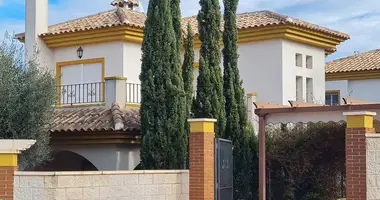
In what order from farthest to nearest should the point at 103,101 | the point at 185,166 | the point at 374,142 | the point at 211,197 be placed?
1. the point at 103,101
2. the point at 185,166
3. the point at 211,197
4. the point at 374,142

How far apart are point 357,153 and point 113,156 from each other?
8.37 meters

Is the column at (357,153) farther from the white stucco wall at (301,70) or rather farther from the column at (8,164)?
the white stucco wall at (301,70)

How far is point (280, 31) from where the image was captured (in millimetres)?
23125

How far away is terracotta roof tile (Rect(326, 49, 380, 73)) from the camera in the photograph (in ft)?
102

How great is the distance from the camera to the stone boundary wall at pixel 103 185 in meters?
13.0

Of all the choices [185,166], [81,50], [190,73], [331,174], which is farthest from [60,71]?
[331,174]

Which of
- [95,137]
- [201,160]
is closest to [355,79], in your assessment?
[95,137]

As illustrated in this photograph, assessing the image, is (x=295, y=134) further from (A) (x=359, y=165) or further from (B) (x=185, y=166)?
(A) (x=359, y=165)

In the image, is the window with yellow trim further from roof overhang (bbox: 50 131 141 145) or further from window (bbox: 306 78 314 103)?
window (bbox: 306 78 314 103)

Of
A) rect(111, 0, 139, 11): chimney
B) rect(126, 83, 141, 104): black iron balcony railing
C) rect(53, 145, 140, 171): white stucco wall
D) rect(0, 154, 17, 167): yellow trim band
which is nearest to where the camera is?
rect(0, 154, 17, 167): yellow trim band

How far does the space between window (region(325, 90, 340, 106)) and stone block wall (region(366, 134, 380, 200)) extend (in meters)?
17.5

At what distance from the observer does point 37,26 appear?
81.0 feet

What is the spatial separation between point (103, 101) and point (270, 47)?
5.89m

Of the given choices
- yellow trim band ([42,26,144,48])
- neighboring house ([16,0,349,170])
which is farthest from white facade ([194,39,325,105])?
yellow trim band ([42,26,144,48])
